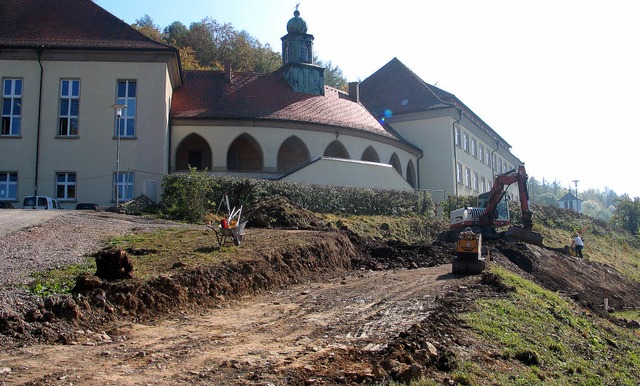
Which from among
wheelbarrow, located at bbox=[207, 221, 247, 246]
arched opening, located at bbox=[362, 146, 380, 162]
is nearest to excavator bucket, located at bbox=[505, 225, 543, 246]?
wheelbarrow, located at bbox=[207, 221, 247, 246]

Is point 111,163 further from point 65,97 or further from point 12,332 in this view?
point 12,332

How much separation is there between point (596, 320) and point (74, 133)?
2560cm

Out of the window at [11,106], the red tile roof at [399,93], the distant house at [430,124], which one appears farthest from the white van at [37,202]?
the red tile roof at [399,93]

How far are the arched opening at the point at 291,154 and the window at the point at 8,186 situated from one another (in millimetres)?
14723

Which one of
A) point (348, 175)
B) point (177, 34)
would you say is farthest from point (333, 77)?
point (348, 175)

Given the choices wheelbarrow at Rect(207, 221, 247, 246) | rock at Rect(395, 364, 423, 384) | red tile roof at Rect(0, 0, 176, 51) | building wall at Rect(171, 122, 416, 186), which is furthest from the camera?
building wall at Rect(171, 122, 416, 186)

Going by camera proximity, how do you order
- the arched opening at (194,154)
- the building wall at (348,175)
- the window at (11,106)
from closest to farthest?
the window at (11,106) < the building wall at (348,175) < the arched opening at (194,154)

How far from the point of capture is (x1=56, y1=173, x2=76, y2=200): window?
106 ft

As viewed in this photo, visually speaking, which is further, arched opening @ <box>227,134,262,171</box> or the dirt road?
arched opening @ <box>227,134,262,171</box>

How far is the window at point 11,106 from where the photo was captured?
33.0 m

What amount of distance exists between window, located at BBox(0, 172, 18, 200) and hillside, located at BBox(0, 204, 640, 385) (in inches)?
611

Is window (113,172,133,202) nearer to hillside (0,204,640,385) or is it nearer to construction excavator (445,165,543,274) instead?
hillside (0,204,640,385)

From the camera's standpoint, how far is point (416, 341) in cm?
1009

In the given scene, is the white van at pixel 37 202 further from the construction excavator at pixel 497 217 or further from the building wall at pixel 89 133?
the construction excavator at pixel 497 217
